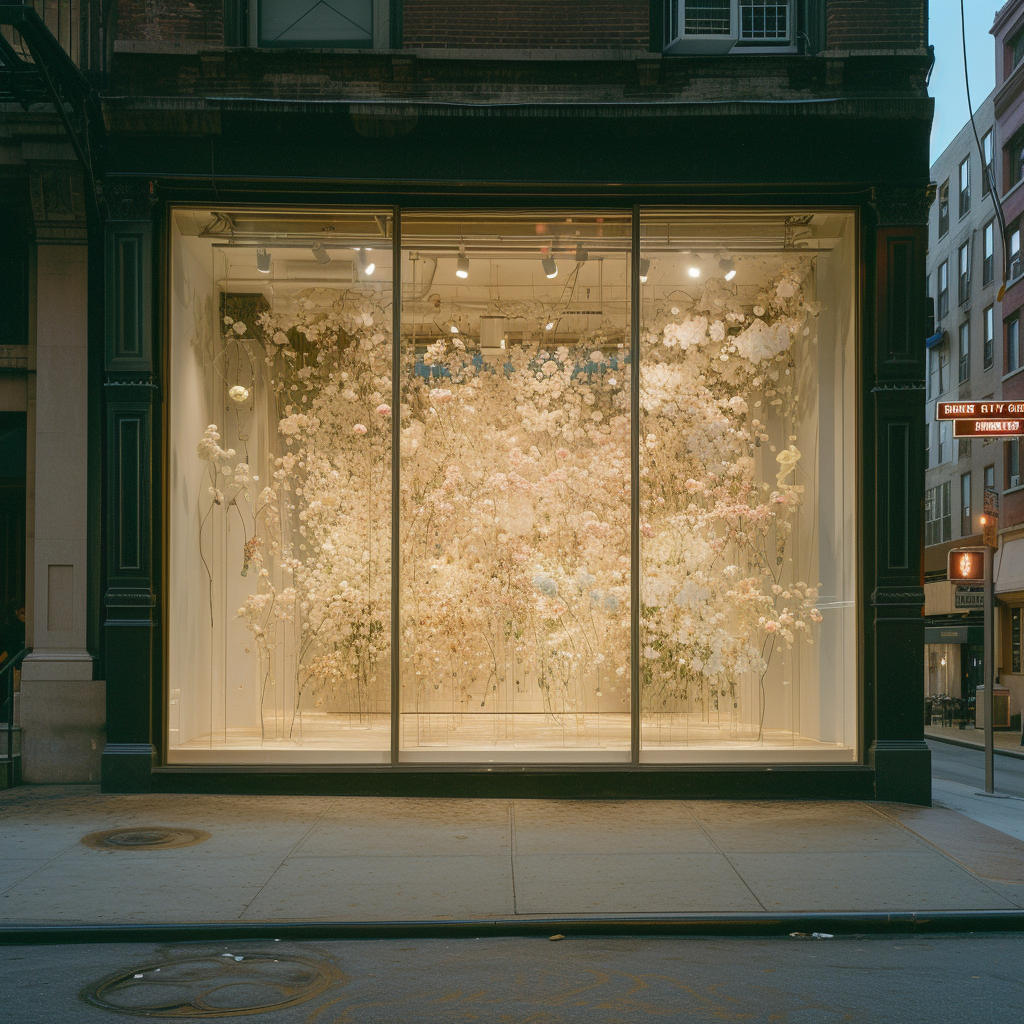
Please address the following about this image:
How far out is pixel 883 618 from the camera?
403 inches

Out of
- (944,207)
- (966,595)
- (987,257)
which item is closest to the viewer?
(966,595)

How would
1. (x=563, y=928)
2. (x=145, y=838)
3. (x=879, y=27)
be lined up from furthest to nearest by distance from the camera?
1. (x=879, y=27)
2. (x=145, y=838)
3. (x=563, y=928)

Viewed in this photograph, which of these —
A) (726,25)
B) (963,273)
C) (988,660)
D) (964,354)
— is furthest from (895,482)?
(963,273)

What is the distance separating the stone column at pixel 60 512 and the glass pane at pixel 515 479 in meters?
3.15

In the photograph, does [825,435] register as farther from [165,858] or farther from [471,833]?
[165,858]

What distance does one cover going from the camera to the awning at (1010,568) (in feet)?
104

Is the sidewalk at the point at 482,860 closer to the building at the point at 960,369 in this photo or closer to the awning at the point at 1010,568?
the awning at the point at 1010,568

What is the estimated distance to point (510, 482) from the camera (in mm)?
10867

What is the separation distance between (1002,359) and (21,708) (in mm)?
33087

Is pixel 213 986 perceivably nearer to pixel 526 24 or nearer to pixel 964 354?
pixel 526 24

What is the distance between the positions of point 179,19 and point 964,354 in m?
37.3

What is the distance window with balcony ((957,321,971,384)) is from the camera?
41119 mm

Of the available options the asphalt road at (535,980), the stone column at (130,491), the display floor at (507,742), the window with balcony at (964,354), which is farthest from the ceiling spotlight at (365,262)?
the window with balcony at (964,354)

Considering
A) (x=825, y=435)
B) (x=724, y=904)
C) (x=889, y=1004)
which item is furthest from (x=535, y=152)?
(x=889, y=1004)
